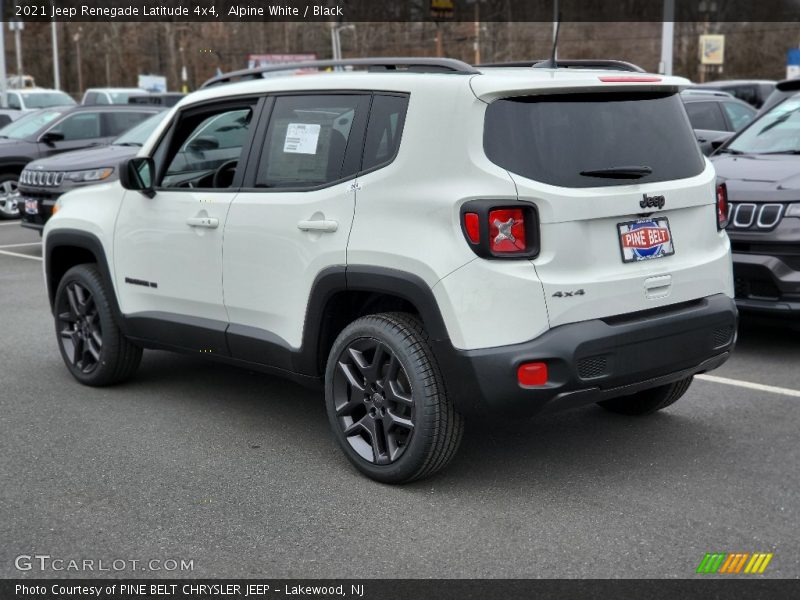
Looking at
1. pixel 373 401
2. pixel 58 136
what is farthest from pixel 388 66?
pixel 58 136

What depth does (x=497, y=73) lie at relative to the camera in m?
4.52

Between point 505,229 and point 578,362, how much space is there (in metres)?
0.60

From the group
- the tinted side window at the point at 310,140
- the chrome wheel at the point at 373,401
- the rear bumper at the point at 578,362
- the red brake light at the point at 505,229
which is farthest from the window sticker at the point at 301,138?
the rear bumper at the point at 578,362

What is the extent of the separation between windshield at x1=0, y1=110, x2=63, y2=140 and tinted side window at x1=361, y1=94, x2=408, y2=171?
12.5 metres

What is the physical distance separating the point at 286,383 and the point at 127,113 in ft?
35.5

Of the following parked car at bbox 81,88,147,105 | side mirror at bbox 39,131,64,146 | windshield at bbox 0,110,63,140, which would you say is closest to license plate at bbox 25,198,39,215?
side mirror at bbox 39,131,64,146

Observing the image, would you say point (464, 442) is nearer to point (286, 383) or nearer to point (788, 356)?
point (286, 383)

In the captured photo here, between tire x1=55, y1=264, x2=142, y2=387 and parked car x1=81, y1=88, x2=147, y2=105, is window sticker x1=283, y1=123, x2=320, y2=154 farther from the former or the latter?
parked car x1=81, y1=88, x2=147, y2=105

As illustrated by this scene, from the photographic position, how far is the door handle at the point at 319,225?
4699 millimetres

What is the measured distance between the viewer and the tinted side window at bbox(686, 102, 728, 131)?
12438 mm

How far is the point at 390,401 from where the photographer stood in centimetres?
459

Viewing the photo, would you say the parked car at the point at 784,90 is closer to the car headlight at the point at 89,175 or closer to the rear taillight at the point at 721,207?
the rear taillight at the point at 721,207

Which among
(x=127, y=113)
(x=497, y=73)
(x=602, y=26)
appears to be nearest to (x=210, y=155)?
(x=497, y=73)

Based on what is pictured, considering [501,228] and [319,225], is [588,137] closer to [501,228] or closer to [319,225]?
[501,228]
